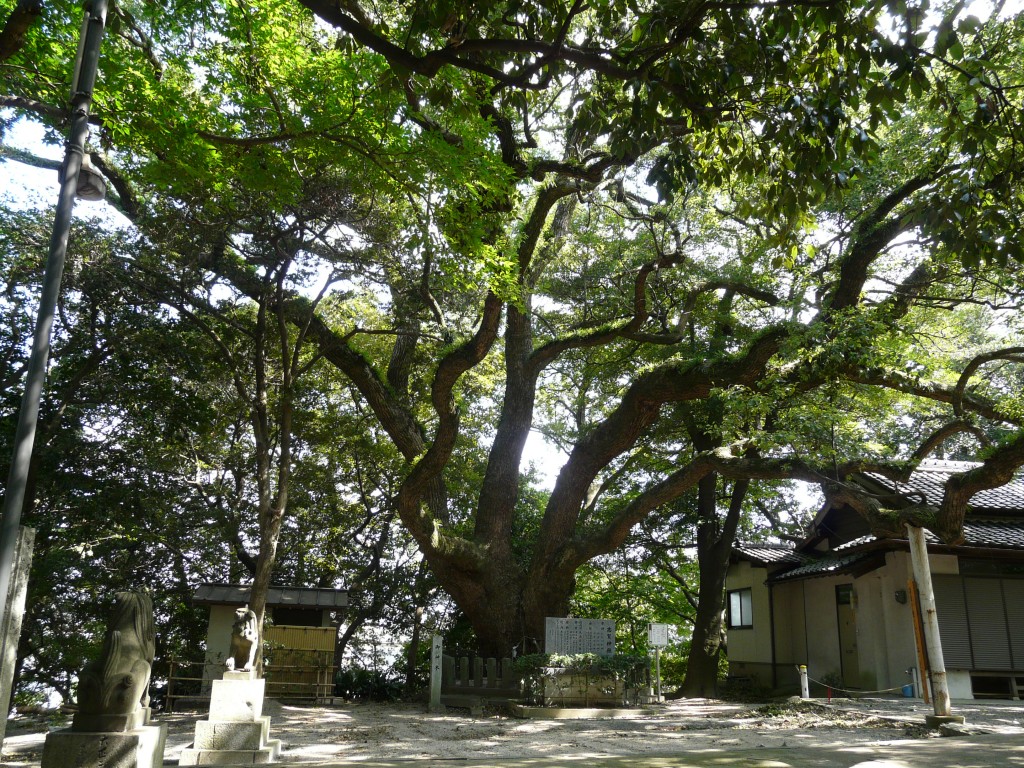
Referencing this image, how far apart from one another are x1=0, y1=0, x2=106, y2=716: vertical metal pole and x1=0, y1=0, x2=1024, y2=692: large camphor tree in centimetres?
194

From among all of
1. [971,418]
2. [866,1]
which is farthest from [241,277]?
[971,418]

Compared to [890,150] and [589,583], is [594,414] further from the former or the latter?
[890,150]

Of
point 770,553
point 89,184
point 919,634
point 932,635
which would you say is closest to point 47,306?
point 89,184

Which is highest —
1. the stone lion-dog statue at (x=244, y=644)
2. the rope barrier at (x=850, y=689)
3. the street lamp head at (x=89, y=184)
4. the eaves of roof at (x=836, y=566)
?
the street lamp head at (x=89, y=184)

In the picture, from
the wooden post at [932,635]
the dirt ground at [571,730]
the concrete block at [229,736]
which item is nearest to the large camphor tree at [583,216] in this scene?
the wooden post at [932,635]

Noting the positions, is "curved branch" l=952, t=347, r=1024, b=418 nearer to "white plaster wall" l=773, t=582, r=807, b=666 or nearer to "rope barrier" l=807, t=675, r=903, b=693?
"rope barrier" l=807, t=675, r=903, b=693

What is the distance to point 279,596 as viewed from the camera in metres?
17.9

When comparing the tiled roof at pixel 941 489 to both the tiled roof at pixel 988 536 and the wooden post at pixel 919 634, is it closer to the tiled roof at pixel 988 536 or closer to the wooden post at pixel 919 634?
the tiled roof at pixel 988 536

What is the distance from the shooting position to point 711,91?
5984 mm

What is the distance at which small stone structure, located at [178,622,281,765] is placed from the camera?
29.1 feet

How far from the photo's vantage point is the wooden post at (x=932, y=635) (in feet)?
33.3

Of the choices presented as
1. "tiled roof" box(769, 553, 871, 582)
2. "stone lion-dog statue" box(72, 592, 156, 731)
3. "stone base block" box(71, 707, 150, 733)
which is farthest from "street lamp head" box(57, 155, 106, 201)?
"tiled roof" box(769, 553, 871, 582)

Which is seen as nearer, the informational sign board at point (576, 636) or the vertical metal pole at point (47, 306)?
the vertical metal pole at point (47, 306)

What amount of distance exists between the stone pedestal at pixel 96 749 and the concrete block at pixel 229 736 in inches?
89.8
